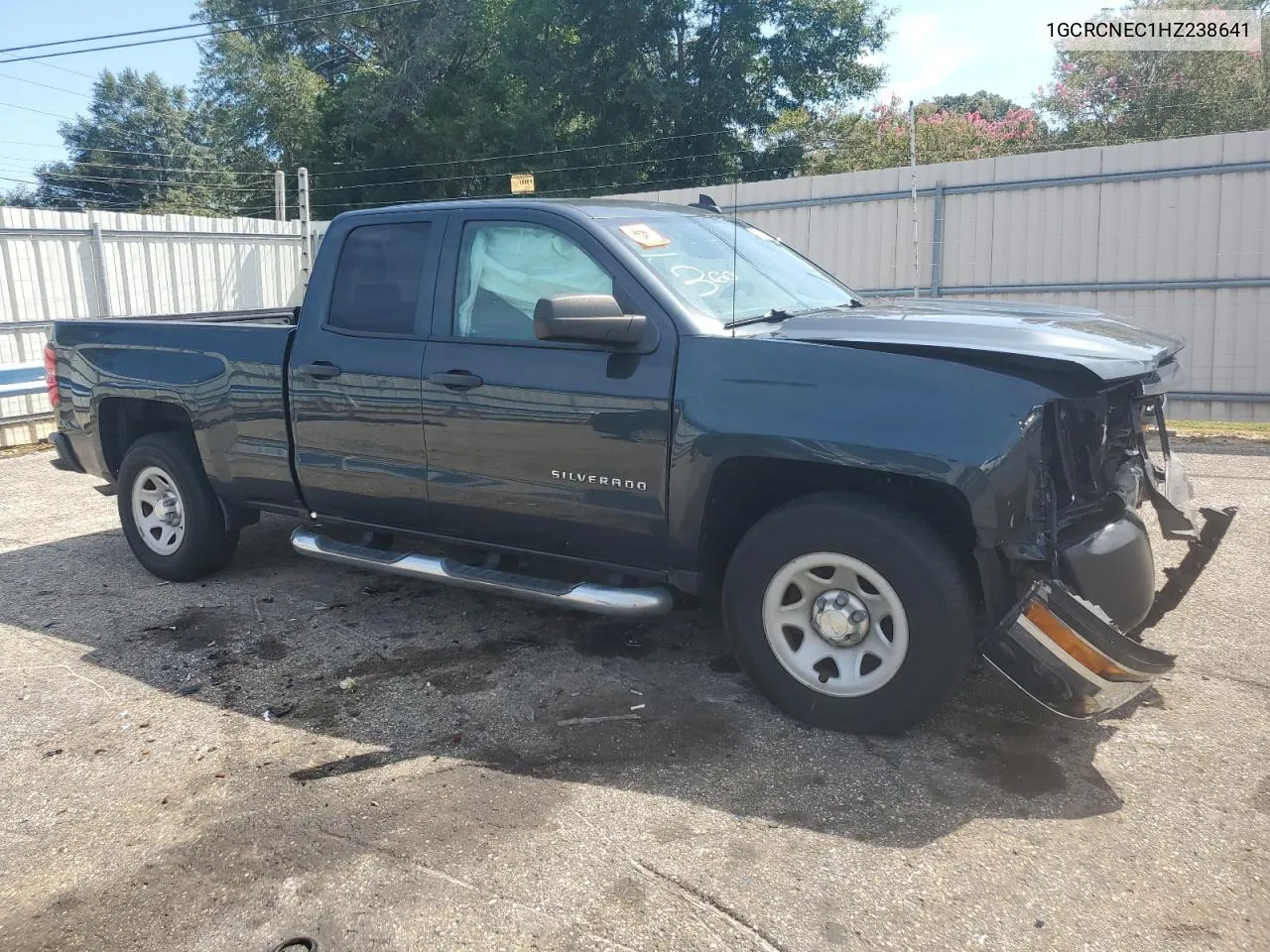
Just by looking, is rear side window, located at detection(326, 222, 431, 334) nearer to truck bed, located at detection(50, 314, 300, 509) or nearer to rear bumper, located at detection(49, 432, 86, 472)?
truck bed, located at detection(50, 314, 300, 509)

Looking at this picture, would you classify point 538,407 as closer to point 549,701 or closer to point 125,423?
point 549,701

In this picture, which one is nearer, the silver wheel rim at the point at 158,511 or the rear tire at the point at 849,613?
the rear tire at the point at 849,613

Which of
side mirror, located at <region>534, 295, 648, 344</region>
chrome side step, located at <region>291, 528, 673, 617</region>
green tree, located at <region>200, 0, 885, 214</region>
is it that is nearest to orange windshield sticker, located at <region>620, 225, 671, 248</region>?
side mirror, located at <region>534, 295, 648, 344</region>

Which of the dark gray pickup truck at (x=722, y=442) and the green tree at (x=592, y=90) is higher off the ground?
the green tree at (x=592, y=90)

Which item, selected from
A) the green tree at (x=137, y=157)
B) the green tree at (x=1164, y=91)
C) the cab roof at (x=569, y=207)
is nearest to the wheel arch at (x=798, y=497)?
the cab roof at (x=569, y=207)

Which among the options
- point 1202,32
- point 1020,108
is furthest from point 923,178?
point 1020,108

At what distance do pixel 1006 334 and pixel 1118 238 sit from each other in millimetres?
7820

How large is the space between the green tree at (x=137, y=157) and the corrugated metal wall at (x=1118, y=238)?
3333cm

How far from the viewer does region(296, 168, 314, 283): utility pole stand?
49.6 feet

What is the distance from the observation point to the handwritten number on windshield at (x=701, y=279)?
4.06 metres

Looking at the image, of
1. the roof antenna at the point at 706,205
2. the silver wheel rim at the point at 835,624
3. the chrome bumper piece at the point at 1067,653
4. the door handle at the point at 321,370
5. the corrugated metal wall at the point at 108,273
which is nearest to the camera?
the chrome bumper piece at the point at 1067,653

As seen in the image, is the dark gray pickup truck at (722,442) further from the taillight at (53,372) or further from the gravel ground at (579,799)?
the taillight at (53,372)

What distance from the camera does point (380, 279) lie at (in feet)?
15.4

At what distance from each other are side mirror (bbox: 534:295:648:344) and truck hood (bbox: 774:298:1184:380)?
57cm
